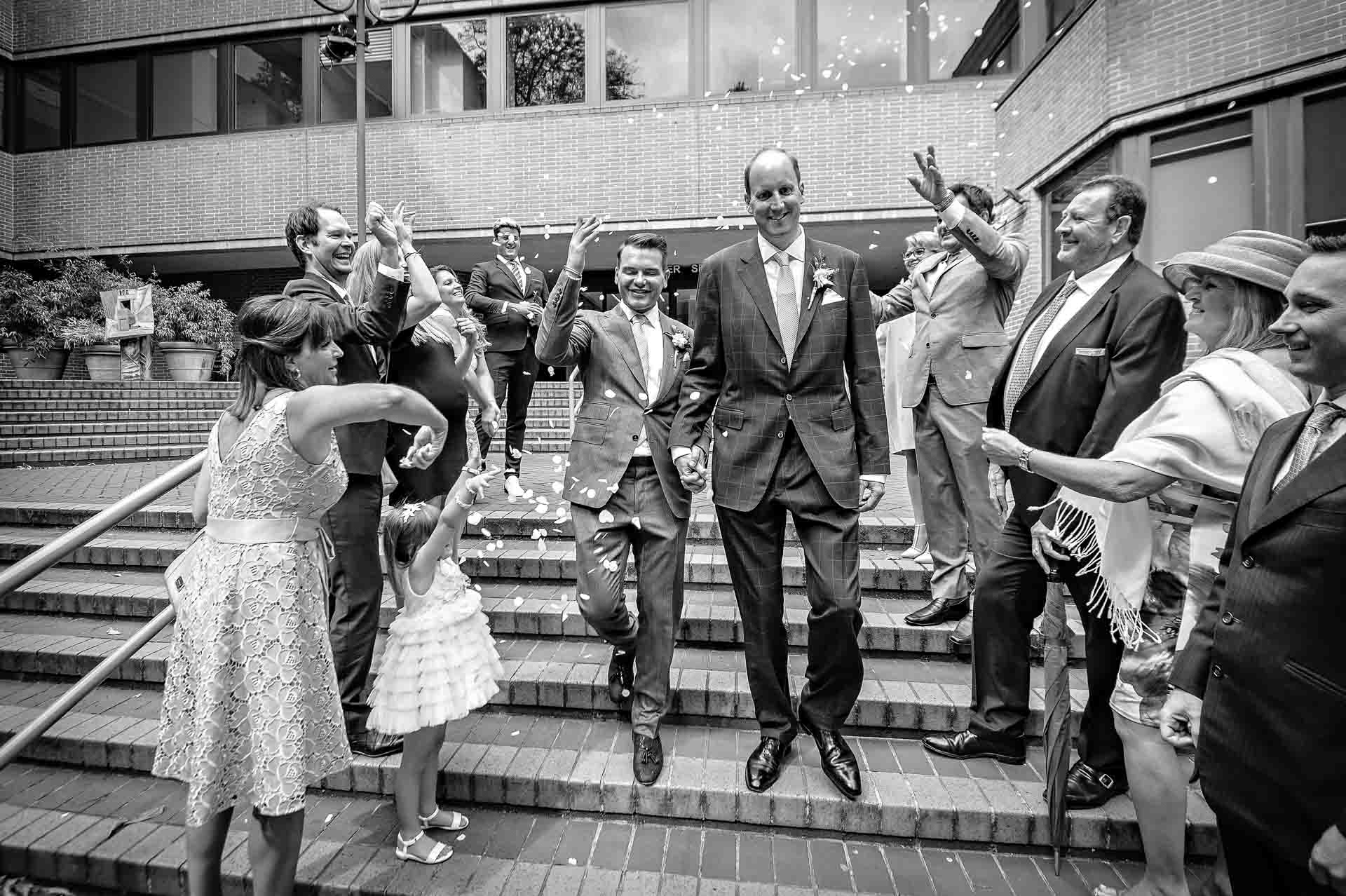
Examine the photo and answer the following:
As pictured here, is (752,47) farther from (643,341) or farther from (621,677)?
(621,677)

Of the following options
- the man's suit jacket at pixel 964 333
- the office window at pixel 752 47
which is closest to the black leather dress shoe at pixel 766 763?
the man's suit jacket at pixel 964 333

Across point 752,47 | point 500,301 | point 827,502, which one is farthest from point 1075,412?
point 752,47

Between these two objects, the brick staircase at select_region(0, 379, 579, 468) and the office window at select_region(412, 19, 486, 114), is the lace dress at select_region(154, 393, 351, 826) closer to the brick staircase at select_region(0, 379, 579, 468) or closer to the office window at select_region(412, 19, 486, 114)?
the brick staircase at select_region(0, 379, 579, 468)

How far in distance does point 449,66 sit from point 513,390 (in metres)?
9.47

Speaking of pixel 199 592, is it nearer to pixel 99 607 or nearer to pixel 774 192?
pixel 774 192

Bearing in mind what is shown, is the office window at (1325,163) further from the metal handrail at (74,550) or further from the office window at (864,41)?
the metal handrail at (74,550)

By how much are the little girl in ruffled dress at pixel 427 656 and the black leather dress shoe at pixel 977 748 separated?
178 centimetres

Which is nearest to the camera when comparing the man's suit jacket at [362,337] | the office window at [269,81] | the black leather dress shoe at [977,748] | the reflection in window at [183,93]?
the man's suit jacket at [362,337]

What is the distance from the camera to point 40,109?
14039mm

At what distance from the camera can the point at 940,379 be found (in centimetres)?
343

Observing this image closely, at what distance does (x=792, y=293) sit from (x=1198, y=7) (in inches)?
253

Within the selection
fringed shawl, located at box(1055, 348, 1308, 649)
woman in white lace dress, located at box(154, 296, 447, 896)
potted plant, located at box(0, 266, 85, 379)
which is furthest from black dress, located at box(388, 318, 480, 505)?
potted plant, located at box(0, 266, 85, 379)

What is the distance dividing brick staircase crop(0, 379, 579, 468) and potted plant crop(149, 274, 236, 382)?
141 cm

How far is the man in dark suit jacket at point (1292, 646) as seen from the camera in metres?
1.21
